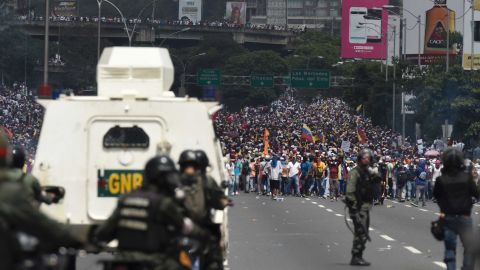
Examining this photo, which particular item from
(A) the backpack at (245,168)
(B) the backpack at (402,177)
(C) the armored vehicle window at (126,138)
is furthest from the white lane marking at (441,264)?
(A) the backpack at (245,168)

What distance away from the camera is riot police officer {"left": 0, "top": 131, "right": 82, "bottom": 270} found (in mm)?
8617

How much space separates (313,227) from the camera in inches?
1143

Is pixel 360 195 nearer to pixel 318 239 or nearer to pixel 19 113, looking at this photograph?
pixel 318 239

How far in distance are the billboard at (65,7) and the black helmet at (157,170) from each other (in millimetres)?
164482

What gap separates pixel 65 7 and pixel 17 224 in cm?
16941

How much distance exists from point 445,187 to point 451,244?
61 centimetres

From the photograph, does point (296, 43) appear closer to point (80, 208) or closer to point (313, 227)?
point (313, 227)

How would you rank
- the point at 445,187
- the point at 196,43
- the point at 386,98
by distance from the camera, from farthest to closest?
the point at 196,43 < the point at 386,98 < the point at 445,187

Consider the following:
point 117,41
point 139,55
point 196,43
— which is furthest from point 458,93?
point 196,43

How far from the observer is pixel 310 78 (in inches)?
4149

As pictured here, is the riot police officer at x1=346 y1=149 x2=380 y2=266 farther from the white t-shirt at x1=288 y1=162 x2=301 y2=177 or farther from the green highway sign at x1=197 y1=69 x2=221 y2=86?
the green highway sign at x1=197 y1=69 x2=221 y2=86

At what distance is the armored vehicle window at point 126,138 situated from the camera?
1614 cm

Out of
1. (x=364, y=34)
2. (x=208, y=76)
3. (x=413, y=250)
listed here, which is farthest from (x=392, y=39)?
(x=413, y=250)

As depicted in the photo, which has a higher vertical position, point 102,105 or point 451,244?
point 102,105
